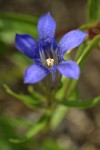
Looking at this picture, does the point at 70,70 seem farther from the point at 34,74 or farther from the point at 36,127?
the point at 36,127

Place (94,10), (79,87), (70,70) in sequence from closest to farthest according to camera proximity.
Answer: (70,70), (94,10), (79,87)

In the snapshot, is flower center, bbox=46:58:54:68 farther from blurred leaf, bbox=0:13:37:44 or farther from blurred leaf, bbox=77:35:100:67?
blurred leaf, bbox=0:13:37:44

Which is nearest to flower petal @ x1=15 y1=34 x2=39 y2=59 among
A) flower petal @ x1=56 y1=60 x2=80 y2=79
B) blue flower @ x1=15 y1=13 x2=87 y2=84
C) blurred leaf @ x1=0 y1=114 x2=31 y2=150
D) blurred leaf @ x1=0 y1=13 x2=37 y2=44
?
blue flower @ x1=15 y1=13 x2=87 y2=84

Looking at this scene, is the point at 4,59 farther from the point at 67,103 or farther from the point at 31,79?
the point at 31,79

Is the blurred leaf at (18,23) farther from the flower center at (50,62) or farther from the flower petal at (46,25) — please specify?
the flower petal at (46,25)

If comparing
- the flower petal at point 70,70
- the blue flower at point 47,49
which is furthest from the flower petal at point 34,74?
the flower petal at point 70,70

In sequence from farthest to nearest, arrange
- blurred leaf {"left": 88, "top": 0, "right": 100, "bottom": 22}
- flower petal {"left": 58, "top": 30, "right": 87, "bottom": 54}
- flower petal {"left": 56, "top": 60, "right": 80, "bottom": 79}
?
blurred leaf {"left": 88, "top": 0, "right": 100, "bottom": 22}, flower petal {"left": 58, "top": 30, "right": 87, "bottom": 54}, flower petal {"left": 56, "top": 60, "right": 80, "bottom": 79}

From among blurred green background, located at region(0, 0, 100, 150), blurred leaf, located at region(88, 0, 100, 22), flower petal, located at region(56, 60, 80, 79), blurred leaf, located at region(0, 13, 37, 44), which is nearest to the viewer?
flower petal, located at region(56, 60, 80, 79)

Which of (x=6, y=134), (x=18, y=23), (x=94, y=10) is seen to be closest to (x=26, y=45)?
(x=94, y=10)
